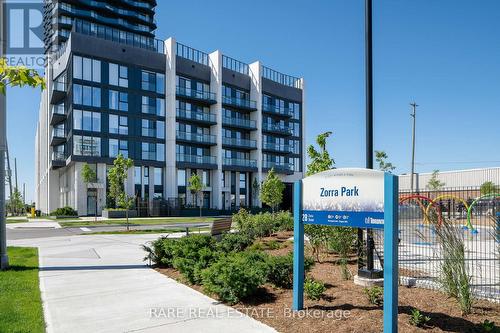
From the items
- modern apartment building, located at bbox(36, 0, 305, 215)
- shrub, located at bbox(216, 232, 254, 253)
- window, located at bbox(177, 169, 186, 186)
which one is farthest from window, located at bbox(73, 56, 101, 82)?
shrub, located at bbox(216, 232, 254, 253)

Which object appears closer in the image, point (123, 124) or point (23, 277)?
point (23, 277)

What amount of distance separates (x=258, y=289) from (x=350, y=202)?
100 inches

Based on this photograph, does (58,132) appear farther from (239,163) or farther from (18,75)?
(18,75)

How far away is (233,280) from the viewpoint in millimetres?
6789

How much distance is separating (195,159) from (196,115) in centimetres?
581

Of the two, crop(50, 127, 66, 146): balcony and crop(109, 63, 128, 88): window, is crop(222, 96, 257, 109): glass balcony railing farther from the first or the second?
crop(50, 127, 66, 146): balcony

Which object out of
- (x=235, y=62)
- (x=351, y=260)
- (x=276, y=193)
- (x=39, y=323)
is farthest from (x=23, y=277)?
(x=235, y=62)

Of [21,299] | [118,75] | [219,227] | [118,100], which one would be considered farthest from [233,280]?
[118,75]

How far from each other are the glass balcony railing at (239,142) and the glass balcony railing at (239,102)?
497 centimetres

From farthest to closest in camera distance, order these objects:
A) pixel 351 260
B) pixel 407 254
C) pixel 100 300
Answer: pixel 407 254 < pixel 351 260 < pixel 100 300

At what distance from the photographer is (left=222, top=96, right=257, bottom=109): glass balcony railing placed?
60156mm

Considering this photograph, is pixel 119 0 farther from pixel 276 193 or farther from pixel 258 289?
pixel 258 289

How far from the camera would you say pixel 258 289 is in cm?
722

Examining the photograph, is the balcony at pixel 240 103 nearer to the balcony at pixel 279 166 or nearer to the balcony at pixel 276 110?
the balcony at pixel 276 110
